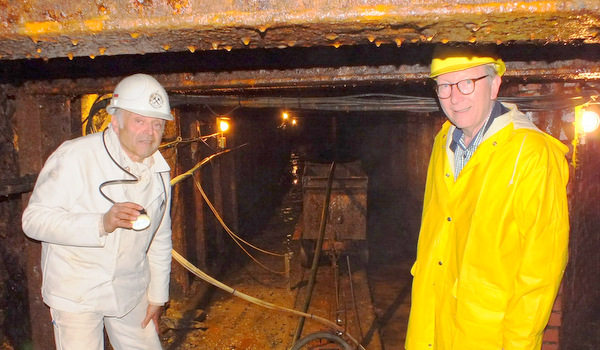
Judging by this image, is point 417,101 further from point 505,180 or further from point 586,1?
Answer: point 586,1

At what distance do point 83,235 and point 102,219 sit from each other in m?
0.14

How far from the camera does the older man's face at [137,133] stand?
8.76ft

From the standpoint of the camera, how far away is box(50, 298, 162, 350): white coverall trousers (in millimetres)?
2523

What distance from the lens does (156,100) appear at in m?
2.68

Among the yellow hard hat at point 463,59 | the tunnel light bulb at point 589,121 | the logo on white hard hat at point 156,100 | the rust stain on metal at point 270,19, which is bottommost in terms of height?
the tunnel light bulb at point 589,121

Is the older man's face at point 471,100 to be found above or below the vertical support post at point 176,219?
above

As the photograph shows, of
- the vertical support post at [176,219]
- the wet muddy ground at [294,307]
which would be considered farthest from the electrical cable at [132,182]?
the vertical support post at [176,219]

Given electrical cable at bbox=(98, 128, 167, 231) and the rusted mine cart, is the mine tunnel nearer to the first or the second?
the rusted mine cart

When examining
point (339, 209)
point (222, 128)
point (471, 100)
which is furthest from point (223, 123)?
point (471, 100)

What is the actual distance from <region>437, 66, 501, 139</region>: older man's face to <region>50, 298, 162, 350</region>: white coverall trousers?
255 cm

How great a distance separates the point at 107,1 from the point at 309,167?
27.4ft

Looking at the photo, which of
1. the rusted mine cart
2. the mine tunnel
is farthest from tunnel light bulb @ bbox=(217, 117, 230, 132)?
→ the rusted mine cart

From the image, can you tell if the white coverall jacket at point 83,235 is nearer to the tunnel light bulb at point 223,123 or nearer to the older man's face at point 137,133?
the older man's face at point 137,133

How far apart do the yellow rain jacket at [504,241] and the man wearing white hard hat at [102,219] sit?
1853 millimetres
